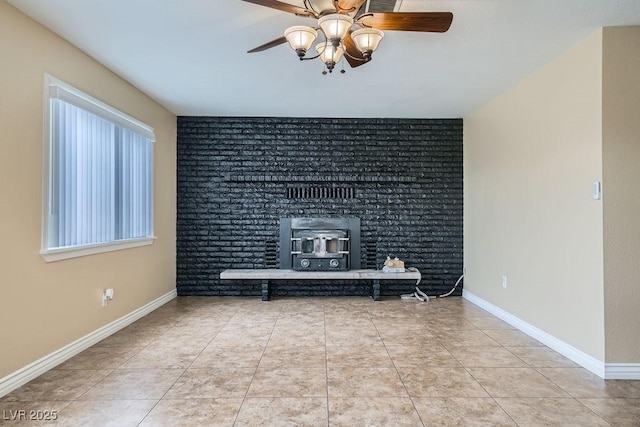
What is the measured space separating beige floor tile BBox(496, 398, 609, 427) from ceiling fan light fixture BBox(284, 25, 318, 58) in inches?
90.5

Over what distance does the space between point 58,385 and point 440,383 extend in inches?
94.1

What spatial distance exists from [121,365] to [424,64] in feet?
10.8

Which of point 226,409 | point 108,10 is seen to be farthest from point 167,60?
point 226,409

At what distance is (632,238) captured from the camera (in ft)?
8.63

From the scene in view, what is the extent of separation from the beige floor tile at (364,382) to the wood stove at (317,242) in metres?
2.41

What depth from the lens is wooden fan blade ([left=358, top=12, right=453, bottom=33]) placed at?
2021 millimetres

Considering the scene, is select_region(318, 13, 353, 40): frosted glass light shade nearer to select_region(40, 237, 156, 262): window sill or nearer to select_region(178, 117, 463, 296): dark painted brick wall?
select_region(40, 237, 156, 262): window sill

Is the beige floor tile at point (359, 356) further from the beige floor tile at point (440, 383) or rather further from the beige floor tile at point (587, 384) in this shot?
the beige floor tile at point (587, 384)

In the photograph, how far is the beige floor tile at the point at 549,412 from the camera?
6.66ft

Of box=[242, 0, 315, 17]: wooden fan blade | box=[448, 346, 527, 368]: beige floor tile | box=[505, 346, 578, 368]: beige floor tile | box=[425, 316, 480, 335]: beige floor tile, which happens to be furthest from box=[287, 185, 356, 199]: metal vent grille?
box=[242, 0, 315, 17]: wooden fan blade

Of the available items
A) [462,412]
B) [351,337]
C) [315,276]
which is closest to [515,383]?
[462,412]

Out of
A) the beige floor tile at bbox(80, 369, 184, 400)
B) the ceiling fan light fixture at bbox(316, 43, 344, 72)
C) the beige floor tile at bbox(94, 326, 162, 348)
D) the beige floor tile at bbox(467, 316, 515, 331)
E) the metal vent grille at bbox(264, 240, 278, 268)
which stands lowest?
the beige floor tile at bbox(467, 316, 515, 331)

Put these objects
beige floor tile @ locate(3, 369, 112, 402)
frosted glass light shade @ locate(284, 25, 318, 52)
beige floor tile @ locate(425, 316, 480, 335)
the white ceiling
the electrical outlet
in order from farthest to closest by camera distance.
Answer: beige floor tile @ locate(425, 316, 480, 335) → the electrical outlet → the white ceiling → beige floor tile @ locate(3, 369, 112, 402) → frosted glass light shade @ locate(284, 25, 318, 52)

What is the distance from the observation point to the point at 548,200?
329cm
